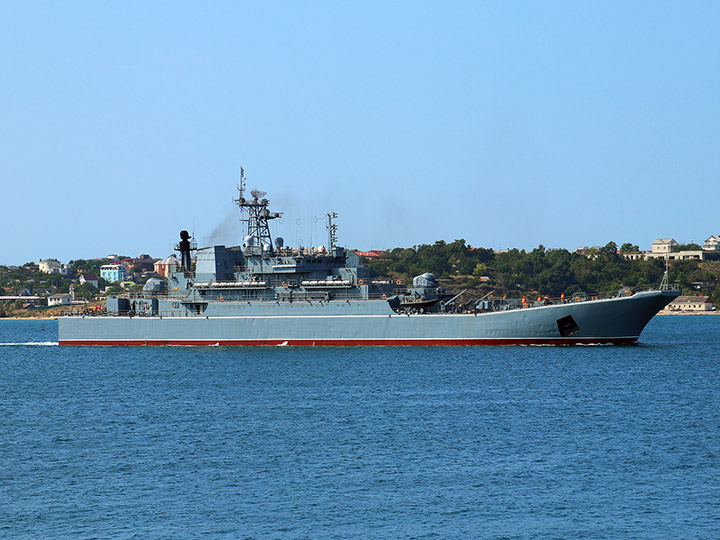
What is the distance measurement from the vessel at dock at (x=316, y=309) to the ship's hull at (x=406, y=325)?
2.3 inches

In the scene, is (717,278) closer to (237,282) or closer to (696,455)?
(237,282)

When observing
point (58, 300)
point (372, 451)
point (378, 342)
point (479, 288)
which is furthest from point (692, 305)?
point (372, 451)

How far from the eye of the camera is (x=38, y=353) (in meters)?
65.2

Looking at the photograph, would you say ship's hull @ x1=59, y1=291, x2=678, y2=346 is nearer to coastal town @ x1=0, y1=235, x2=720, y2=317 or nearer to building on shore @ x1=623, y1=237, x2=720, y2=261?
coastal town @ x1=0, y1=235, x2=720, y2=317

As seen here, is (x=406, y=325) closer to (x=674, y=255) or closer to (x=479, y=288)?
(x=479, y=288)

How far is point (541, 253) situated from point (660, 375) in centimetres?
13048

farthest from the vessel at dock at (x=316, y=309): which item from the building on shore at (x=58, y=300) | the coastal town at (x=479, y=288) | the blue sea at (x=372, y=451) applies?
the building on shore at (x=58, y=300)

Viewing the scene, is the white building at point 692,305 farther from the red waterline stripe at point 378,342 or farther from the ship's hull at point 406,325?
the ship's hull at point 406,325

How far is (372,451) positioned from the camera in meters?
27.8

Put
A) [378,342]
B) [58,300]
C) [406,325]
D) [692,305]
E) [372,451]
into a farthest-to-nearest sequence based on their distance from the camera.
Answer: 1. [58,300]
2. [692,305]
3. [378,342]
4. [406,325]
5. [372,451]

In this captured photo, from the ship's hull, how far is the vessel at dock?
0.19 feet

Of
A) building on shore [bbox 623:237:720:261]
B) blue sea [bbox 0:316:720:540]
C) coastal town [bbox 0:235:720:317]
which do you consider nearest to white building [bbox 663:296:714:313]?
coastal town [bbox 0:235:720:317]

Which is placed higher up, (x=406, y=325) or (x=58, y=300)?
(x=58, y=300)

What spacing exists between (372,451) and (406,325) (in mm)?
26480
